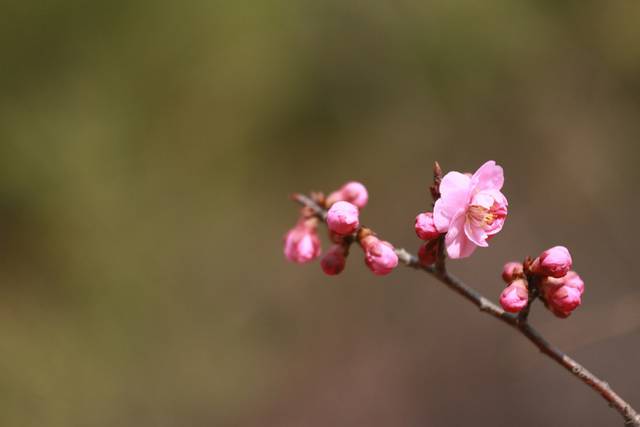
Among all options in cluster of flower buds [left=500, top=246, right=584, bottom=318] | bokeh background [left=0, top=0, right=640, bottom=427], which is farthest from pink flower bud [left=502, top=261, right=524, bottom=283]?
bokeh background [left=0, top=0, right=640, bottom=427]

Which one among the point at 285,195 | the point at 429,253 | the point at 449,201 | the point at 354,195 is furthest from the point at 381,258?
the point at 285,195

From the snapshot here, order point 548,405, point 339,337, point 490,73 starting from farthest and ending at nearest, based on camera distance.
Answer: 1. point 490,73
2. point 339,337
3. point 548,405

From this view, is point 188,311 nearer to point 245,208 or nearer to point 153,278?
point 153,278

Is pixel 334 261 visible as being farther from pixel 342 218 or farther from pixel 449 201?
pixel 449 201

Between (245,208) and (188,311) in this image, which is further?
(245,208)

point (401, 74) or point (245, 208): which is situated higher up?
point (401, 74)

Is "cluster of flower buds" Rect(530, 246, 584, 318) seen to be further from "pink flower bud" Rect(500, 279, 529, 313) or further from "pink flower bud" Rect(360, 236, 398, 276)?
"pink flower bud" Rect(360, 236, 398, 276)

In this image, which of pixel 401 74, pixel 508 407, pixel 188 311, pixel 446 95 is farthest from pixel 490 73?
pixel 188 311
